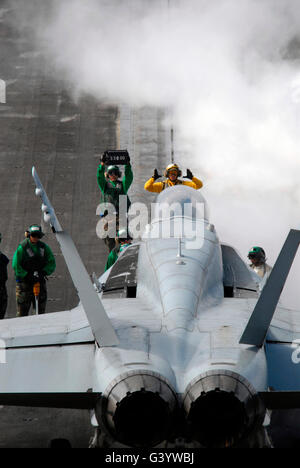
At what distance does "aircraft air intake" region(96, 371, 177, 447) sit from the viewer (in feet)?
21.2

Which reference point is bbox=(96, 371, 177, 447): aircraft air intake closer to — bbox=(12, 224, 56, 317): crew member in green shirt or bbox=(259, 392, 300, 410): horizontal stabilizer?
bbox=(259, 392, 300, 410): horizontal stabilizer

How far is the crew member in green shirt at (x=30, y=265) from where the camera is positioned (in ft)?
38.7

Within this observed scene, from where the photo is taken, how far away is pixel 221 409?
651cm

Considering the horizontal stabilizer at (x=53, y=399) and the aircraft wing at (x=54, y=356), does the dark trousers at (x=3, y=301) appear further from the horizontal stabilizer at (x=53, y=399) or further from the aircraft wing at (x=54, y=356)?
the horizontal stabilizer at (x=53, y=399)

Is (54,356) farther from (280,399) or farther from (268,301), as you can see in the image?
(280,399)

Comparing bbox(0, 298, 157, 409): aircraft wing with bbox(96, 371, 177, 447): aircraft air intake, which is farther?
bbox(0, 298, 157, 409): aircraft wing

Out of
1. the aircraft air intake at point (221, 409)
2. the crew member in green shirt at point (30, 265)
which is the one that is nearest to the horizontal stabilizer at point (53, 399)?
the aircraft air intake at point (221, 409)

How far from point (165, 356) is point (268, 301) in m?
1.20

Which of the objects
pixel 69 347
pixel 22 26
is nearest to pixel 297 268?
pixel 69 347

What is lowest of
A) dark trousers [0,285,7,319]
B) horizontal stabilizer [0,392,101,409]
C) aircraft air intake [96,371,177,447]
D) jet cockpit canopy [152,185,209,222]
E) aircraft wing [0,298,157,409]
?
aircraft air intake [96,371,177,447]

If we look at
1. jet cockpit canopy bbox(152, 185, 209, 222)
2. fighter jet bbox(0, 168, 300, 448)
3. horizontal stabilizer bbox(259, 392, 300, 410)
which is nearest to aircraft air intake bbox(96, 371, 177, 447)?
fighter jet bbox(0, 168, 300, 448)

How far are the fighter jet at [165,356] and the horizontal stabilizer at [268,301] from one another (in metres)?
→ 0.01

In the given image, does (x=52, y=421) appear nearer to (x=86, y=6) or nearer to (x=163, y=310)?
(x=163, y=310)
